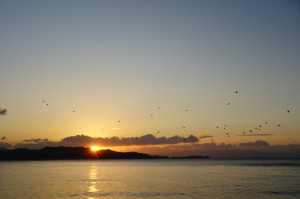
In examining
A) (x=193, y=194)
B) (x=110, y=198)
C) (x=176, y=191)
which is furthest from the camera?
(x=176, y=191)

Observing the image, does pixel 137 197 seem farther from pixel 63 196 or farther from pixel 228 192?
pixel 228 192

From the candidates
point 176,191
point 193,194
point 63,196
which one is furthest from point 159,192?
point 63,196

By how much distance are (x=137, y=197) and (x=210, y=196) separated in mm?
14108

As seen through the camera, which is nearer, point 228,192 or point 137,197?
point 137,197

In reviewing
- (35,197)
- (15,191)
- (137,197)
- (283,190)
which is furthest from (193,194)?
(15,191)

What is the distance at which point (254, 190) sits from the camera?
5631 centimetres

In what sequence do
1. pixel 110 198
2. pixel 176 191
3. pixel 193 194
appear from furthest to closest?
pixel 176 191 < pixel 193 194 < pixel 110 198

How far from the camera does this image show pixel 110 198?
48.0m

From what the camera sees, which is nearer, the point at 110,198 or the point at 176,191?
the point at 110,198

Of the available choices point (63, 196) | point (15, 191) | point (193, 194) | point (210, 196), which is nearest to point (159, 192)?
point (193, 194)

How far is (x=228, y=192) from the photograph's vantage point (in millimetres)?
53906

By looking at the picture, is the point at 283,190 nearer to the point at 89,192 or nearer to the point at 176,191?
the point at 176,191

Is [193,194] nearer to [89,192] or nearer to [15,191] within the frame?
[89,192]

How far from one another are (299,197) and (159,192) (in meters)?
26.8
